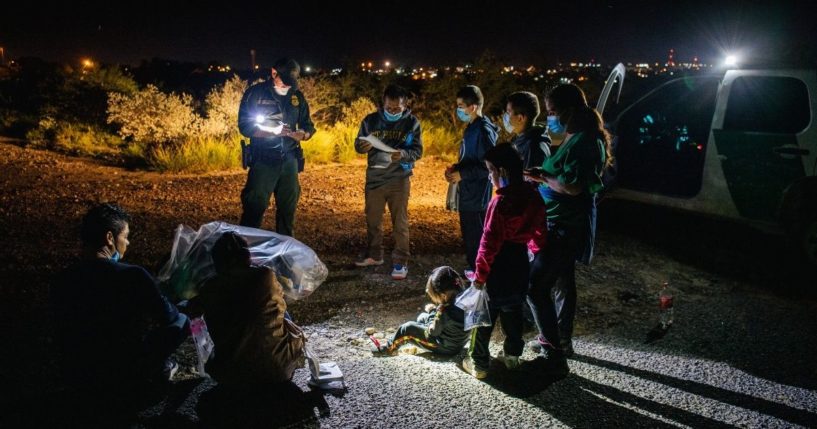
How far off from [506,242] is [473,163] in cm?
124

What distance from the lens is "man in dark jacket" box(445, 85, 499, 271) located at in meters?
4.41

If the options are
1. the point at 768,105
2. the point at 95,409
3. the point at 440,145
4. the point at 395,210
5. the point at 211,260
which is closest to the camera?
the point at 95,409

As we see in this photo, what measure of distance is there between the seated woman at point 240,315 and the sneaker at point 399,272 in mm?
2161

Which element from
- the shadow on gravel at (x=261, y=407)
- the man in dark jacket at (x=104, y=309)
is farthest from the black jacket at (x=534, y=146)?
the man in dark jacket at (x=104, y=309)

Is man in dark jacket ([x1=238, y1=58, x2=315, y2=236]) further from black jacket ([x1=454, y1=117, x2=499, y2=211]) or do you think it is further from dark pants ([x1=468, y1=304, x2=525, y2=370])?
dark pants ([x1=468, y1=304, x2=525, y2=370])

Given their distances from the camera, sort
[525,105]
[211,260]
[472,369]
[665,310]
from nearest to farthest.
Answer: [472,369]
[211,260]
[525,105]
[665,310]

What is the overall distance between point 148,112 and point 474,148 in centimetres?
920

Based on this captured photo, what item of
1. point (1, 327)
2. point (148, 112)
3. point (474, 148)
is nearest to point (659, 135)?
point (474, 148)

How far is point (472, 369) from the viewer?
3457 mm

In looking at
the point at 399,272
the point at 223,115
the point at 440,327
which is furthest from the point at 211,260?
the point at 223,115

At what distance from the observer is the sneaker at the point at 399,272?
5.11 meters

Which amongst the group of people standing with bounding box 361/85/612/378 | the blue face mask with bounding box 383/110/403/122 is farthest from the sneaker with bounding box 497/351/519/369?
the blue face mask with bounding box 383/110/403/122

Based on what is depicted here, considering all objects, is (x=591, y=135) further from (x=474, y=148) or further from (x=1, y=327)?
(x=1, y=327)

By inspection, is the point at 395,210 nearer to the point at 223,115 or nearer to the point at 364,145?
the point at 364,145
